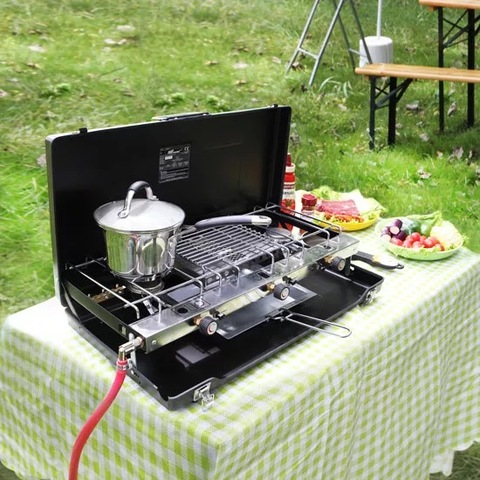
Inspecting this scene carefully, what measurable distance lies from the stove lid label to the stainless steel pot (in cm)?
22

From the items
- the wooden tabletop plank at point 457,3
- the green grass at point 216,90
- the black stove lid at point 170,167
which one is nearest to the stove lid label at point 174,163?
the black stove lid at point 170,167

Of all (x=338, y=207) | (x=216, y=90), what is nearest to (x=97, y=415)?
(x=338, y=207)

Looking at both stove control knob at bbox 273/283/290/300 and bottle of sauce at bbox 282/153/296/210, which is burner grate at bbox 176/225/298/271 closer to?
stove control knob at bbox 273/283/290/300

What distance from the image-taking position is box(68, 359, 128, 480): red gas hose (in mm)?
1209

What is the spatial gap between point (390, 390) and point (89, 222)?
907mm

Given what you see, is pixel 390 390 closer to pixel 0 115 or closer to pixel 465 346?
pixel 465 346

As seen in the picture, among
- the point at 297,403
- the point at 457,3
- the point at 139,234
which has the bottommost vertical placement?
the point at 297,403

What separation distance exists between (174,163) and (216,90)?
364 cm

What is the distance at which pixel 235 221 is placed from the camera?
5.63ft

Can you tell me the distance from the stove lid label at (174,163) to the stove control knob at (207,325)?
1.66 feet

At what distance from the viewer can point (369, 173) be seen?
4.69 meters

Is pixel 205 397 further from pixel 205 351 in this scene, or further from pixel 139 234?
pixel 139 234

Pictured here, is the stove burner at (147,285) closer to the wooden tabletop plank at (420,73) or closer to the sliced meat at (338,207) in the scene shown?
the sliced meat at (338,207)

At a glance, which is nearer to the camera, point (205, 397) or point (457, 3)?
point (205, 397)
